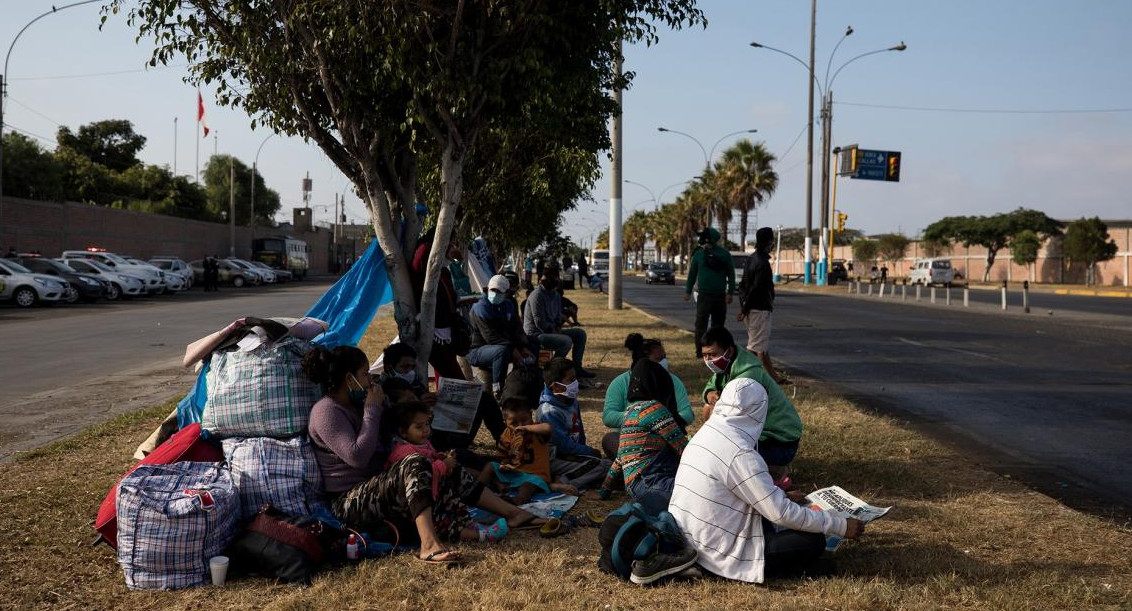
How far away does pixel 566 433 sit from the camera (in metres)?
7.13

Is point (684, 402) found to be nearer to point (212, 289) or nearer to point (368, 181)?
point (368, 181)

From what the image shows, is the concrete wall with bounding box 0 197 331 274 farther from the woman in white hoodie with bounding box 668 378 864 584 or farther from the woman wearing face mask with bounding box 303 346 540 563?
the woman in white hoodie with bounding box 668 378 864 584

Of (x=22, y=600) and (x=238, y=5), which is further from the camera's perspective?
(x=238, y=5)

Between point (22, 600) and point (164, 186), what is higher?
point (164, 186)

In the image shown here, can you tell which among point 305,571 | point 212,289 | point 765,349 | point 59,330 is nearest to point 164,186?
point 212,289

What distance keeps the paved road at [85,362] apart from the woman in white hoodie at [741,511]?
5867 millimetres

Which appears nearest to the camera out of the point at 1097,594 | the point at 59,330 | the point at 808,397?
the point at 1097,594

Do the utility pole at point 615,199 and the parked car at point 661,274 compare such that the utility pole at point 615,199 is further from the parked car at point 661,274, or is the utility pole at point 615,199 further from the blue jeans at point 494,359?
the parked car at point 661,274

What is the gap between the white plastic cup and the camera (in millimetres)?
4594

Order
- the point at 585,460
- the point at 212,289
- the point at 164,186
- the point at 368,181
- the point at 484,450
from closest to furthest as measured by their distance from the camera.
→ the point at 585,460 → the point at 484,450 → the point at 368,181 → the point at 212,289 → the point at 164,186

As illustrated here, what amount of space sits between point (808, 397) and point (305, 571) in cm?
690

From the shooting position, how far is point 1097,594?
4.35 meters

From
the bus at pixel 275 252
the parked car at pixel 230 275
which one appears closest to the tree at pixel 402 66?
the parked car at pixel 230 275

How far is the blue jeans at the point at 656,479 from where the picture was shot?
5535 millimetres
